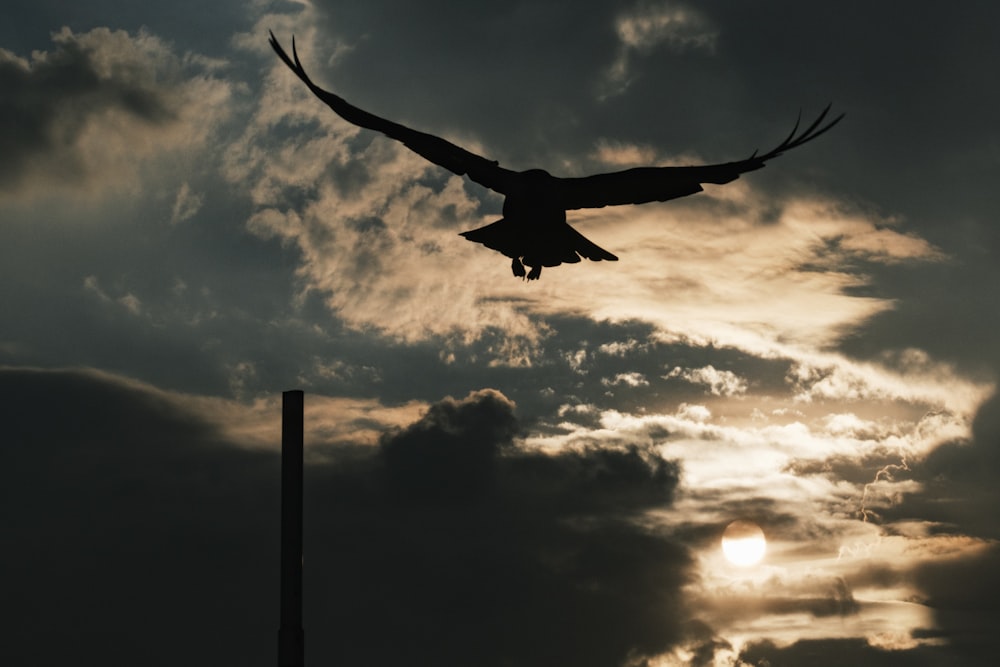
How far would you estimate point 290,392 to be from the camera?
12172 mm

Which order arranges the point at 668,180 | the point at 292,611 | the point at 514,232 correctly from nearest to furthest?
1. the point at 292,611
2. the point at 514,232
3. the point at 668,180

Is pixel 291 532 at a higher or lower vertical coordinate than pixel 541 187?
lower

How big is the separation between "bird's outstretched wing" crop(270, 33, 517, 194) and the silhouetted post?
8.56 metres

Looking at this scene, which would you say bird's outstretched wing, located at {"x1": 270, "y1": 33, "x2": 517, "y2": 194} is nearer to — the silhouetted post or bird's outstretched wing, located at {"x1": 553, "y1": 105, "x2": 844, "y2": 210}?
bird's outstretched wing, located at {"x1": 553, "y1": 105, "x2": 844, "y2": 210}

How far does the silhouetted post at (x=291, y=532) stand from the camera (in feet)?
38.2

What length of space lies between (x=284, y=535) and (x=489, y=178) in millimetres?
9839

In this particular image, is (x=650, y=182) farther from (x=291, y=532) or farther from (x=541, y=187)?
(x=291, y=532)

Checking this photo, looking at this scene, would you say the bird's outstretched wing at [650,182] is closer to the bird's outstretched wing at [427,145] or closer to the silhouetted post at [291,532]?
the bird's outstretched wing at [427,145]

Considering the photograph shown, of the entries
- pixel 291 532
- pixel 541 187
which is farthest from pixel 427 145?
pixel 291 532

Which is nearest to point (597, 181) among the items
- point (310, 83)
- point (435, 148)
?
point (435, 148)

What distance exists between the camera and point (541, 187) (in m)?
19.1

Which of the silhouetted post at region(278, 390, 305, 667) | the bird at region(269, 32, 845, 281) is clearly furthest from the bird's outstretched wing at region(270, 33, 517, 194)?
the silhouetted post at region(278, 390, 305, 667)

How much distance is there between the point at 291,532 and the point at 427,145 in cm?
1033

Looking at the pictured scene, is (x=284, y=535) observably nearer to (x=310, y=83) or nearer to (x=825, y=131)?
(x=310, y=83)
